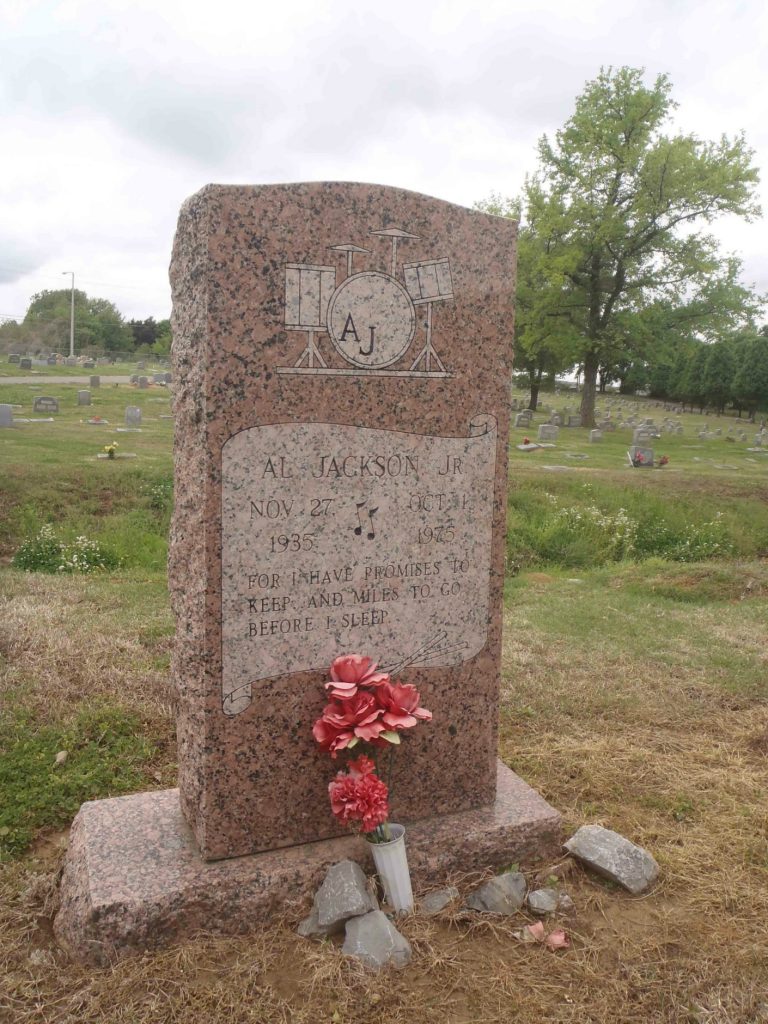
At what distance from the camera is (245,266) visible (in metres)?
2.83

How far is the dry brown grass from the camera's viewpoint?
8.46 feet

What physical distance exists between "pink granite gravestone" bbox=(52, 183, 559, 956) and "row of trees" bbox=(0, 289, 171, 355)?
4863 centimetres

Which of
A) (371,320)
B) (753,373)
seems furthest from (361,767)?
(753,373)

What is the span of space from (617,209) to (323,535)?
990 inches

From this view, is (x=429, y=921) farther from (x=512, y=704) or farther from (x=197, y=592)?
(x=512, y=704)

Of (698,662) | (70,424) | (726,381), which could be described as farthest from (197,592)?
(726,381)

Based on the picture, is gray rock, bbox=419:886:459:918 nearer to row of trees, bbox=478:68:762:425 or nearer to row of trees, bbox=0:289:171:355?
row of trees, bbox=478:68:762:425

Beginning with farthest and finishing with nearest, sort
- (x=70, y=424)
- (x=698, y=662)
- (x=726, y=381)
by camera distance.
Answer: (x=726, y=381) → (x=70, y=424) → (x=698, y=662)

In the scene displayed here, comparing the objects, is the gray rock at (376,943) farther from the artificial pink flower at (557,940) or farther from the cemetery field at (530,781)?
the artificial pink flower at (557,940)

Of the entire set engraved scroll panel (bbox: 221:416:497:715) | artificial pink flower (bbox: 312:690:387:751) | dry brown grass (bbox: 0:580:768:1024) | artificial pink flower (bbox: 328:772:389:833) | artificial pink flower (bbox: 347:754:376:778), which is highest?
engraved scroll panel (bbox: 221:416:497:715)

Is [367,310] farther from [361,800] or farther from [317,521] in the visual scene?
[361,800]

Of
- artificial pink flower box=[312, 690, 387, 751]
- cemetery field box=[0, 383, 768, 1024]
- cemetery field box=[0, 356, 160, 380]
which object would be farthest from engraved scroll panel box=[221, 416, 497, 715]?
cemetery field box=[0, 356, 160, 380]

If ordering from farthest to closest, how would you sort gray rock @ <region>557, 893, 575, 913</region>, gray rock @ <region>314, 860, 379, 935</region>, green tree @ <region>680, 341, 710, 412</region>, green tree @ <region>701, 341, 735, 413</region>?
green tree @ <region>680, 341, 710, 412</region>
green tree @ <region>701, 341, 735, 413</region>
gray rock @ <region>557, 893, 575, 913</region>
gray rock @ <region>314, 860, 379, 935</region>

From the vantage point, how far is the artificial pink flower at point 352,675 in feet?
10.0
